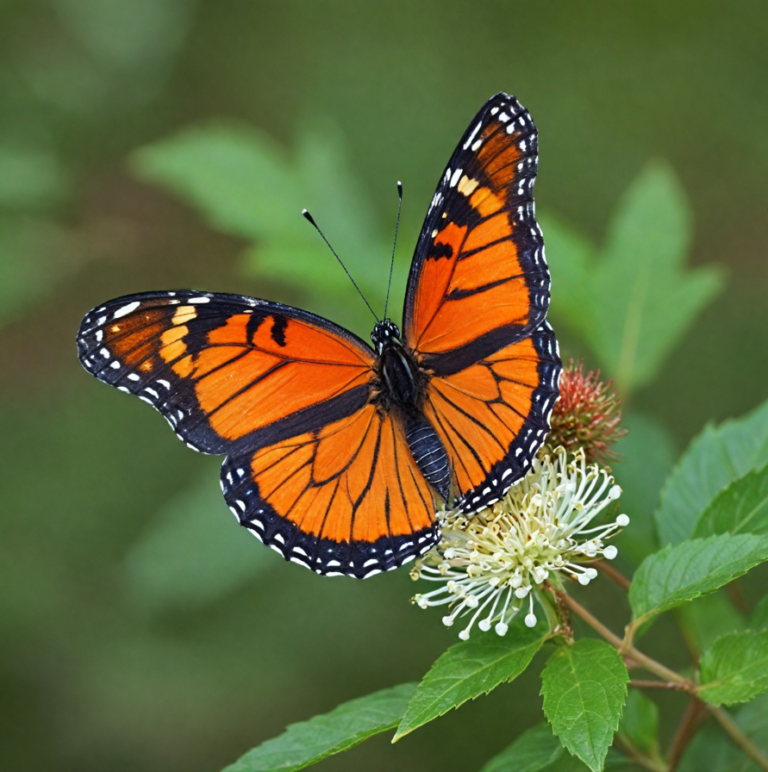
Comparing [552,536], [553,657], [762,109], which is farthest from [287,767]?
[762,109]

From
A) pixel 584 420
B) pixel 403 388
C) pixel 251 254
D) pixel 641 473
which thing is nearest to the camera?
pixel 584 420

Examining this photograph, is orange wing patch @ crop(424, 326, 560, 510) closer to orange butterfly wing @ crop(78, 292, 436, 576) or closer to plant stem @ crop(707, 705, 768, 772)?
orange butterfly wing @ crop(78, 292, 436, 576)

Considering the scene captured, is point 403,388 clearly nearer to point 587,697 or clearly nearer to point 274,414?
point 274,414

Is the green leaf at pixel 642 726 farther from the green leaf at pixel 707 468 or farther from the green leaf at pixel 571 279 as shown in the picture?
the green leaf at pixel 571 279

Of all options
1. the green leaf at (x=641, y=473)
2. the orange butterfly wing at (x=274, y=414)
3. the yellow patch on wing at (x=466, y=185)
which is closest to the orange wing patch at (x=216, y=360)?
the orange butterfly wing at (x=274, y=414)

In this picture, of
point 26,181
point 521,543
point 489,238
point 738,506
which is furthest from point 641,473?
point 26,181

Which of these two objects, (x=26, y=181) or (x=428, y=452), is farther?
(x=26, y=181)

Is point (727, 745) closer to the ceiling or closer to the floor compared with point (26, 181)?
closer to the floor

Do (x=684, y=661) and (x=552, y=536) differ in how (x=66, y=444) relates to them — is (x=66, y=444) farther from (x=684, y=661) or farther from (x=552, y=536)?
(x=552, y=536)
